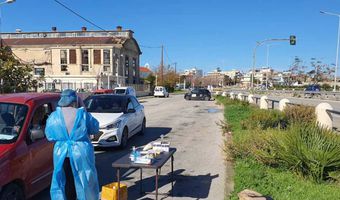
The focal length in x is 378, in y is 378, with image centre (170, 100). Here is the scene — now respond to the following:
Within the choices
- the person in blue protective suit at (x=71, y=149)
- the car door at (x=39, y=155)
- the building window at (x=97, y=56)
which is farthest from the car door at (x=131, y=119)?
the building window at (x=97, y=56)

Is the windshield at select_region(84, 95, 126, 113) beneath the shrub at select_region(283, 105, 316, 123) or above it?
above

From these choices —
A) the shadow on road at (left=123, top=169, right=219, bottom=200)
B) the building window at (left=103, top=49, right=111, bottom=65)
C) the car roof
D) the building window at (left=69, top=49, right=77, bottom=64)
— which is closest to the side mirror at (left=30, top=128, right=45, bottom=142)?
the car roof

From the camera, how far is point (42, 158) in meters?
5.58

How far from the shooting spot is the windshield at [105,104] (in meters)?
11.0

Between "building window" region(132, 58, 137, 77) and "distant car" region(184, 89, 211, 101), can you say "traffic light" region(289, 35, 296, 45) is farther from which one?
"building window" region(132, 58, 137, 77)

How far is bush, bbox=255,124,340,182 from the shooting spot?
20.3 ft

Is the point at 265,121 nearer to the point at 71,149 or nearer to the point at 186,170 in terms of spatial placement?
the point at 186,170

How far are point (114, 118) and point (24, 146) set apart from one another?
16.5 ft

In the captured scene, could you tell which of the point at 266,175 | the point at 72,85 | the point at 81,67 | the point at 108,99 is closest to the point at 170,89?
the point at 81,67

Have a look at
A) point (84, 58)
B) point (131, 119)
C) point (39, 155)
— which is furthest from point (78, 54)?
point (39, 155)

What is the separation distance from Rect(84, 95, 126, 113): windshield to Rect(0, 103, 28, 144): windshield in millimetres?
5299

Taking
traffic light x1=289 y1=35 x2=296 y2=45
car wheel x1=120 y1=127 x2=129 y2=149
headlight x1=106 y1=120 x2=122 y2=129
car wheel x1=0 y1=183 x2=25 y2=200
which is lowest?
car wheel x1=120 y1=127 x2=129 y2=149

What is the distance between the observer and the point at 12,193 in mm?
4785

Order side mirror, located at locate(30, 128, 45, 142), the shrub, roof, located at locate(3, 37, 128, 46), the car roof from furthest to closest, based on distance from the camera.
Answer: roof, located at locate(3, 37, 128, 46) < the shrub < the car roof < side mirror, located at locate(30, 128, 45, 142)
